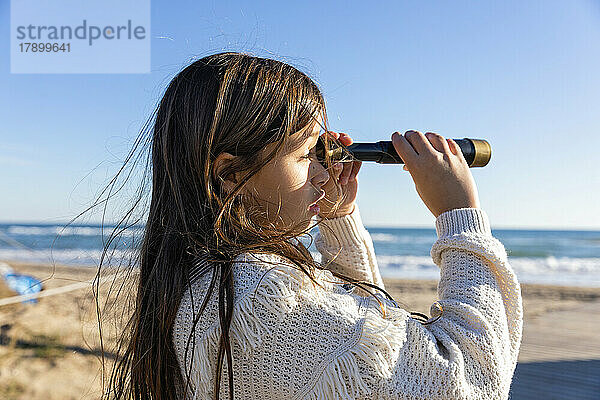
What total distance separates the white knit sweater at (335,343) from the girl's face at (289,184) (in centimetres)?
15

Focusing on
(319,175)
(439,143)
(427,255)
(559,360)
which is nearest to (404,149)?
(439,143)

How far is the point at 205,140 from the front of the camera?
3.54 ft

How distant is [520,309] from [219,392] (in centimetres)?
58

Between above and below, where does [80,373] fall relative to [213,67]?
below

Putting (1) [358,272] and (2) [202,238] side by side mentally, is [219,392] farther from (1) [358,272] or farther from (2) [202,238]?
(1) [358,272]

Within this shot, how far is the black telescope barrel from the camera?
4.24ft

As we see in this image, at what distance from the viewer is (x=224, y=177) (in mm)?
1096

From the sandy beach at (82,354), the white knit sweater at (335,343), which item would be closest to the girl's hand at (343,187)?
the white knit sweater at (335,343)

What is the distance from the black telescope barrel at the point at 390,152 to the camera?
4.24 ft

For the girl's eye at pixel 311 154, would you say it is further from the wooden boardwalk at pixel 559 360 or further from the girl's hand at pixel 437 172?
the wooden boardwalk at pixel 559 360

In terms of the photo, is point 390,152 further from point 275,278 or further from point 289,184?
point 275,278

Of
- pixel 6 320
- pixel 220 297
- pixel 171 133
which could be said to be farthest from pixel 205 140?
pixel 6 320

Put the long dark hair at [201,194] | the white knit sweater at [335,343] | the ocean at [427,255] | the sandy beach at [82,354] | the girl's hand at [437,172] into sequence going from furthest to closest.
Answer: the ocean at [427,255] < the sandy beach at [82,354] < the girl's hand at [437,172] < the long dark hair at [201,194] < the white knit sweater at [335,343]

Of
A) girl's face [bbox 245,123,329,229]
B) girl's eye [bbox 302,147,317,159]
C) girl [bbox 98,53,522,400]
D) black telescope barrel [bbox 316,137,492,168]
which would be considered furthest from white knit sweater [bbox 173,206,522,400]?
black telescope barrel [bbox 316,137,492,168]
